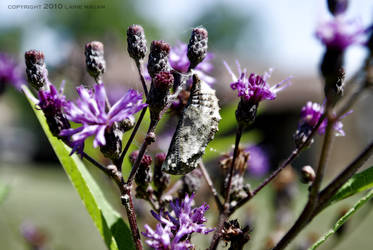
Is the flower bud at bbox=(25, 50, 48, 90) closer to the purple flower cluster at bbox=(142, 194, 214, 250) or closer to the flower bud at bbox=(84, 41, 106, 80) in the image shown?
the flower bud at bbox=(84, 41, 106, 80)

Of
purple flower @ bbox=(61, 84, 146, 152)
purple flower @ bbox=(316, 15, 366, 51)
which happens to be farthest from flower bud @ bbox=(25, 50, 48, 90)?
purple flower @ bbox=(316, 15, 366, 51)

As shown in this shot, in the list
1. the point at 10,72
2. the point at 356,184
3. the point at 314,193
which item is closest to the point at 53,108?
→ the point at 314,193

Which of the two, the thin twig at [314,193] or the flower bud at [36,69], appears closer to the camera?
the thin twig at [314,193]

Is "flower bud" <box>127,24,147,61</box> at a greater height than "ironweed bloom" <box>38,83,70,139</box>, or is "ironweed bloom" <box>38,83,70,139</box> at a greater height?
"flower bud" <box>127,24,147,61</box>

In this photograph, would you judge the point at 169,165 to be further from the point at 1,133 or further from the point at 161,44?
the point at 1,133

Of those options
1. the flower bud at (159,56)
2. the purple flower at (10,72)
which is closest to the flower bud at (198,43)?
the flower bud at (159,56)

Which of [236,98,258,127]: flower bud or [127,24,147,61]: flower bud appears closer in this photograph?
[236,98,258,127]: flower bud

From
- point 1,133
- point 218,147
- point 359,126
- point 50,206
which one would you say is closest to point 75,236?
point 50,206

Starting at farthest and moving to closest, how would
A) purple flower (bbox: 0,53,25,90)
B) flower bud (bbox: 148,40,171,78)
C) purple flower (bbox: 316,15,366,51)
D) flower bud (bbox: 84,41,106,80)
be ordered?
purple flower (bbox: 0,53,25,90), flower bud (bbox: 84,41,106,80), flower bud (bbox: 148,40,171,78), purple flower (bbox: 316,15,366,51)

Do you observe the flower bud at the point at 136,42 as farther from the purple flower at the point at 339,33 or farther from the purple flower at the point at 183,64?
the purple flower at the point at 339,33
